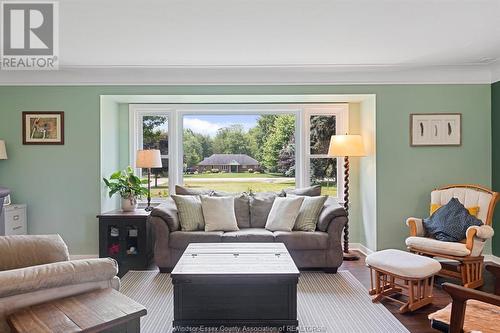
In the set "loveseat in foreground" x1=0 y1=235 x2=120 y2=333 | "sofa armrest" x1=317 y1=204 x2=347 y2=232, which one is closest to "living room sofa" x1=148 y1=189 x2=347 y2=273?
"sofa armrest" x1=317 y1=204 x2=347 y2=232

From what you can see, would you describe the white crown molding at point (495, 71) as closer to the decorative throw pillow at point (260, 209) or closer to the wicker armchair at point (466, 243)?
the wicker armchair at point (466, 243)

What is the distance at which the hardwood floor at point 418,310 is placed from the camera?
110 inches

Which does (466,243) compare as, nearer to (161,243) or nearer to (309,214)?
(309,214)

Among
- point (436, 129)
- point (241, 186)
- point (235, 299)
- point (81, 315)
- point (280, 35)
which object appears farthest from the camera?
point (241, 186)

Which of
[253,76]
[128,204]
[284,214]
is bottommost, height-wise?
[284,214]

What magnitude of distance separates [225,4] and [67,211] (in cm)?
351

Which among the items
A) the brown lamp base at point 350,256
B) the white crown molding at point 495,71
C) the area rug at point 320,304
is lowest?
the area rug at point 320,304

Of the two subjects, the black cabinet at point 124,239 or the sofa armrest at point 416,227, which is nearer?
the sofa armrest at point 416,227

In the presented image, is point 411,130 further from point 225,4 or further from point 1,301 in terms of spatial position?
point 1,301

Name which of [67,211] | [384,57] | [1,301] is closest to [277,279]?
[1,301]

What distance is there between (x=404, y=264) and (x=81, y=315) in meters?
2.57

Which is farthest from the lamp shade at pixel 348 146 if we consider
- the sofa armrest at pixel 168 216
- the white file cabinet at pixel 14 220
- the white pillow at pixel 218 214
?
the white file cabinet at pixel 14 220

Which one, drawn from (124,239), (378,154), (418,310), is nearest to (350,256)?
(378,154)

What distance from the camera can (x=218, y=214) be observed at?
4383 millimetres
